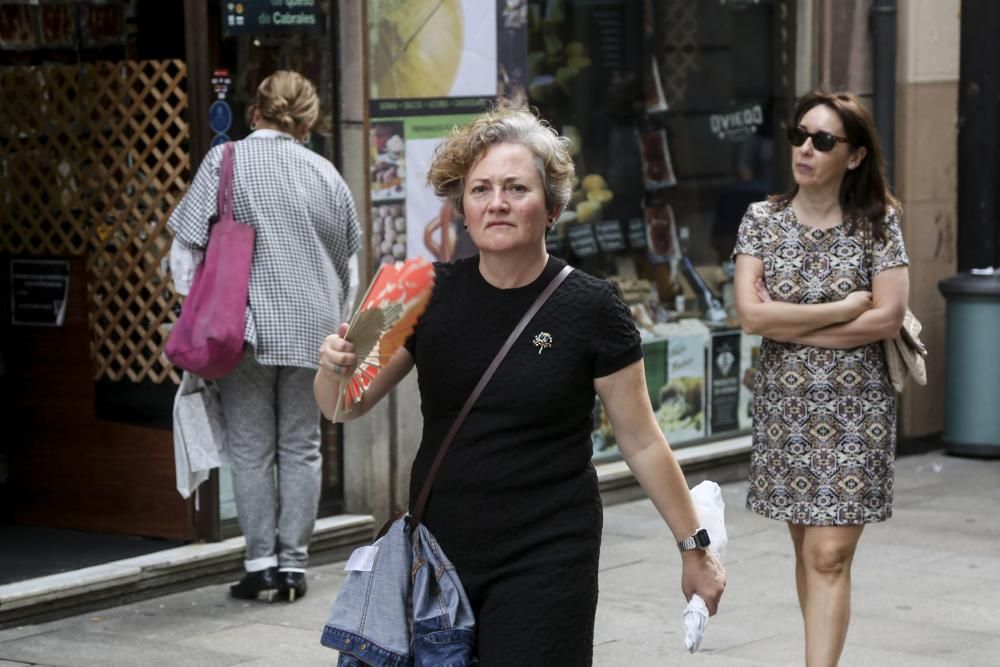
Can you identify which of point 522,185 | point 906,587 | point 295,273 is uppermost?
point 522,185

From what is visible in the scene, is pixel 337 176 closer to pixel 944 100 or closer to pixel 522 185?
pixel 522 185

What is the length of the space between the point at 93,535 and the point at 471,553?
14.7ft

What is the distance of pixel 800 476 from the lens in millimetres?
5754

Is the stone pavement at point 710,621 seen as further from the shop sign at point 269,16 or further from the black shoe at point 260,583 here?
the shop sign at point 269,16

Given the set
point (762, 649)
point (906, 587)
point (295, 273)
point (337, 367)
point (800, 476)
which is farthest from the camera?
point (906, 587)

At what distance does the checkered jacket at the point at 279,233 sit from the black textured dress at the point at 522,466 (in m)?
3.08

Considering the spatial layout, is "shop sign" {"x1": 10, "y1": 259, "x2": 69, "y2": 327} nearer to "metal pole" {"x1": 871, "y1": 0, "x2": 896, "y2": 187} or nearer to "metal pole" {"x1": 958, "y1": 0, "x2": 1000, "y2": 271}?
"metal pole" {"x1": 871, "y1": 0, "x2": 896, "y2": 187}

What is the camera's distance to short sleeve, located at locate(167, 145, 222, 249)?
6.95 m

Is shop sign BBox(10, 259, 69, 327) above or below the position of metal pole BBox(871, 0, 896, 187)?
below

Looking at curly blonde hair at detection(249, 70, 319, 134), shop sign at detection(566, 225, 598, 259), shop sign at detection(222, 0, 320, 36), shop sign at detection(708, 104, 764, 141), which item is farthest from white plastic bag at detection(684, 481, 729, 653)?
shop sign at detection(708, 104, 764, 141)

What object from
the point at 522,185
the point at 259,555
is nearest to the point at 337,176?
the point at 259,555

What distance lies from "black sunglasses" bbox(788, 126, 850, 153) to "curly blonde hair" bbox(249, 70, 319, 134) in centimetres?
213

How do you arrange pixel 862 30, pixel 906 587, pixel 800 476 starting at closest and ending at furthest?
pixel 800 476 < pixel 906 587 < pixel 862 30

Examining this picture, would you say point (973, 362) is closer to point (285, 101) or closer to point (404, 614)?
point (285, 101)
